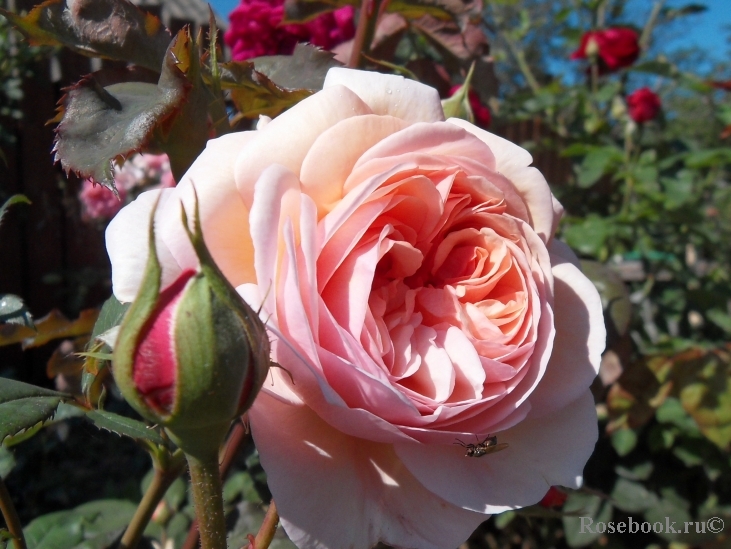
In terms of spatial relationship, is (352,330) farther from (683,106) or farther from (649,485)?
(683,106)

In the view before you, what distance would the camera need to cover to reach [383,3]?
2.24 ft

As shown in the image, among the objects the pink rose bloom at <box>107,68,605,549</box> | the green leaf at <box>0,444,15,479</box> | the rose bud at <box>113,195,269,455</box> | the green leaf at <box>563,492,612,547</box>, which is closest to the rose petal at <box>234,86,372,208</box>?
the pink rose bloom at <box>107,68,605,549</box>

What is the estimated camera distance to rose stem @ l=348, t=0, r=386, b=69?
0.68 metres

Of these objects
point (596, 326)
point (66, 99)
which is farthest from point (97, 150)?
point (596, 326)

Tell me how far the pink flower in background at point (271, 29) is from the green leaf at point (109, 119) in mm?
476

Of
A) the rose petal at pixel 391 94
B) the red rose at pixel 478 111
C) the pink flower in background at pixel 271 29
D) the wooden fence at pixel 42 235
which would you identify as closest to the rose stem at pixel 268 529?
the rose petal at pixel 391 94

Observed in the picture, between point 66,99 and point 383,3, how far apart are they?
0.39m

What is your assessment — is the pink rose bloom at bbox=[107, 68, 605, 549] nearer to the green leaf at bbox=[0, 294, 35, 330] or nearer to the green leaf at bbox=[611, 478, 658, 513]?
the green leaf at bbox=[0, 294, 35, 330]

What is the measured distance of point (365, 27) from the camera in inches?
27.1

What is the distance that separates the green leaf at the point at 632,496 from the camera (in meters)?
1.28

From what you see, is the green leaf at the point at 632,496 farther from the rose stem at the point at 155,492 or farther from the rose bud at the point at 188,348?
the rose bud at the point at 188,348

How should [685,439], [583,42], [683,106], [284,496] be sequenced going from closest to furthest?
[284,496] → [685,439] → [583,42] → [683,106]

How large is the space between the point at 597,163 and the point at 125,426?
1.54m

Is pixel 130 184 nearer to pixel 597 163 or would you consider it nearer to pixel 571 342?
pixel 597 163
